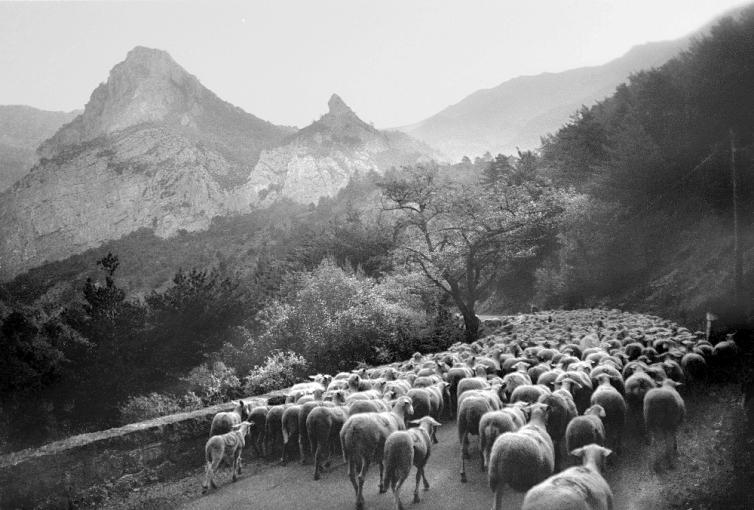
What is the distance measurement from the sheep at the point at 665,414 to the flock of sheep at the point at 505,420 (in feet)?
0.06

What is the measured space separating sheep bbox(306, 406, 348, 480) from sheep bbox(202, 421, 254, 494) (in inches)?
55.1

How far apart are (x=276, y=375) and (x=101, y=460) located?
8334 millimetres

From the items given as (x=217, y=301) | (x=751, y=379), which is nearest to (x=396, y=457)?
(x=751, y=379)

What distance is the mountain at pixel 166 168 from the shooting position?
4902 inches

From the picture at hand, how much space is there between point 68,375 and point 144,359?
2.83 meters

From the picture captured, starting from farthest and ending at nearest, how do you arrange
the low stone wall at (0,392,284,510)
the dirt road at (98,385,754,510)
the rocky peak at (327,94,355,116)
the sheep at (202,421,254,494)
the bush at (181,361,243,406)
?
the rocky peak at (327,94,355,116) → the bush at (181,361,243,406) → the sheep at (202,421,254,494) → the low stone wall at (0,392,284,510) → the dirt road at (98,385,754,510)

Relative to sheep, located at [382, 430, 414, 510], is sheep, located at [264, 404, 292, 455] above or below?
below

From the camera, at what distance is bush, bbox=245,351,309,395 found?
16.1m

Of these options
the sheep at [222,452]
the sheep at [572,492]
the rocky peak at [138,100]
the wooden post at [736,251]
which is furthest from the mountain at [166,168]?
the sheep at [572,492]

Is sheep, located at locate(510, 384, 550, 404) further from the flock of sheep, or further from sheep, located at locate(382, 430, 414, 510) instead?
sheep, located at locate(382, 430, 414, 510)

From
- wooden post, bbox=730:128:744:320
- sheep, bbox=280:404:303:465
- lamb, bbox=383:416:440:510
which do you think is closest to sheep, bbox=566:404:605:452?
lamb, bbox=383:416:440:510

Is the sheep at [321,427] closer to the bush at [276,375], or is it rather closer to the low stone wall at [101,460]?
the low stone wall at [101,460]

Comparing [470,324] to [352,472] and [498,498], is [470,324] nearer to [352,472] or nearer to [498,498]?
[352,472]

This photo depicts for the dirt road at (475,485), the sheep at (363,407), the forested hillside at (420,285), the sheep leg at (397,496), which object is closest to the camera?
the dirt road at (475,485)
